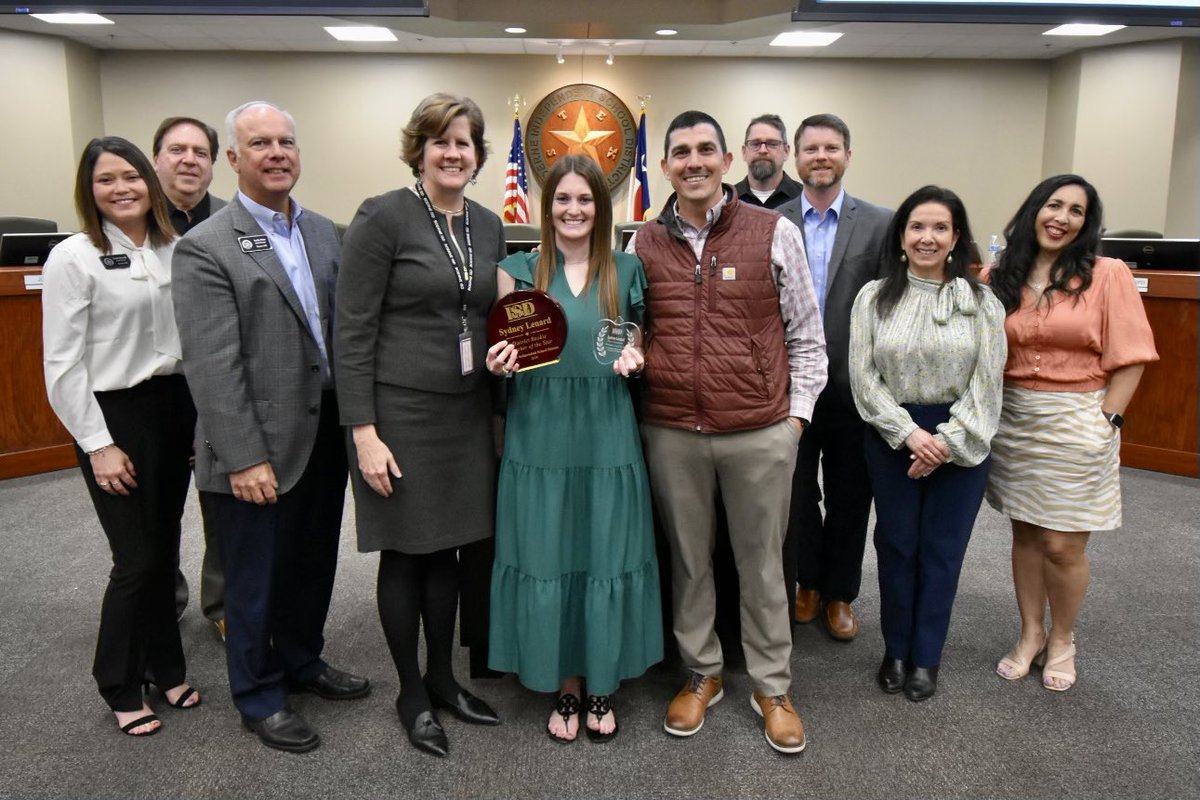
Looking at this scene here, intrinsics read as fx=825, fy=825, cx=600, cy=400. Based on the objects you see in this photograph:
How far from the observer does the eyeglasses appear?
10.9ft

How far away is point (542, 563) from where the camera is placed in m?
2.09

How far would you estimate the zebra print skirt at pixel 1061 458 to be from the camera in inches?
93.3

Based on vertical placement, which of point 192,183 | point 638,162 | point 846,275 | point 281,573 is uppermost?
point 638,162

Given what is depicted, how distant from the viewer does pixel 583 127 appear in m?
8.24

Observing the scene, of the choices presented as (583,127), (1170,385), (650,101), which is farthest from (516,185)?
(1170,385)

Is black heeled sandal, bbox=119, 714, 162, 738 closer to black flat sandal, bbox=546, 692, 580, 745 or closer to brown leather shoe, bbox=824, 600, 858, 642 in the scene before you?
black flat sandal, bbox=546, 692, 580, 745

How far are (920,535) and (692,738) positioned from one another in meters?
0.88

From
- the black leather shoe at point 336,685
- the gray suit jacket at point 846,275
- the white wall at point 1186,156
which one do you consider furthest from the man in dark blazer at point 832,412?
the white wall at point 1186,156

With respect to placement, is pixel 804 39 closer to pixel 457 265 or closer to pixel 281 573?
pixel 457 265

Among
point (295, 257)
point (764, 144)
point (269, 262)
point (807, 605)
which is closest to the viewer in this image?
point (269, 262)

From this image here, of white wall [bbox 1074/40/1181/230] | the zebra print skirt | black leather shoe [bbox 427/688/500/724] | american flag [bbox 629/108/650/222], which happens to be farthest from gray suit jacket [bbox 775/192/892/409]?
white wall [bbox 1074/40/1181/230]

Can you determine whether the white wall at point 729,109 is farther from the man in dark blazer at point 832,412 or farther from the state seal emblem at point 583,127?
the man in dark blazer at point 832,412

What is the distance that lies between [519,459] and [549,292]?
43 cm

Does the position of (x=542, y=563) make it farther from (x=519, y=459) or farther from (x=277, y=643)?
(x=277, y=643)
